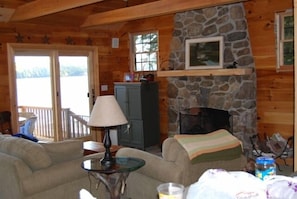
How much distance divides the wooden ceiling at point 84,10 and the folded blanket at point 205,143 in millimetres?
2329

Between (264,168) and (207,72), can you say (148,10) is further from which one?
(264,168)

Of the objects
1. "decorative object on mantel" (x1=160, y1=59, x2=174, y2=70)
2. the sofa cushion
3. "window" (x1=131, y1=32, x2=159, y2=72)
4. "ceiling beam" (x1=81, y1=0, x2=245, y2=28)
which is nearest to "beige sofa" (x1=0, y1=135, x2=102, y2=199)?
the sofa cushion

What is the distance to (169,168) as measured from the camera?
9.95 ft

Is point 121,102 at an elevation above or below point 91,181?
above

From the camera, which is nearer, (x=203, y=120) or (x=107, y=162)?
(x=107, y=162)

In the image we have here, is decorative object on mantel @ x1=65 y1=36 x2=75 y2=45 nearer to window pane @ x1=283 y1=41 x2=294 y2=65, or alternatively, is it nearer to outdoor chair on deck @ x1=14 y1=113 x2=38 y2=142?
outdoor chair on deck @ x1=14 y1=113 x2=38 y2=142

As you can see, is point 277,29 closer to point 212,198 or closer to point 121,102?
point 121,102

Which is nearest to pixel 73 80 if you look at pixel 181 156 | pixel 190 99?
pixel 190 99

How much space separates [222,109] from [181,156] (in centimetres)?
310

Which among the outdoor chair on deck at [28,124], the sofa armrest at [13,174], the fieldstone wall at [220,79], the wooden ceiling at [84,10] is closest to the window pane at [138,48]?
the wooden ceiling at [84,10]

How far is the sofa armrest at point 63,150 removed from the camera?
3.24 meters

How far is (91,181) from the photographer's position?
349cm

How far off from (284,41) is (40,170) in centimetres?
418

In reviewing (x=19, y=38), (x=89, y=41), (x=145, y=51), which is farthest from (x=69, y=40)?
(x=145, y=51)
